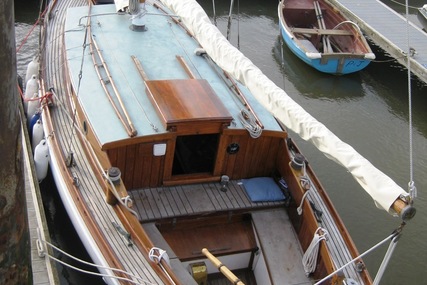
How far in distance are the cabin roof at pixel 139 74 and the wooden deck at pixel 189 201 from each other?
0.99m

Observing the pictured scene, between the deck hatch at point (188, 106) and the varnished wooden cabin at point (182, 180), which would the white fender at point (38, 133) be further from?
the deck hatch at point (188, 106)

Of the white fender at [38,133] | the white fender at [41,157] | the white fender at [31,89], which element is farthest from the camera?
the white fender at [31,89]

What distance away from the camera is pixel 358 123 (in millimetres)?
13117

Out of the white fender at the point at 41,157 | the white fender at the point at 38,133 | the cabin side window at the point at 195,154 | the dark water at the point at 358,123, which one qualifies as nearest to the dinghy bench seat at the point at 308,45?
the dark water at the point at 358,123

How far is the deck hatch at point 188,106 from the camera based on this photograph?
7082mm

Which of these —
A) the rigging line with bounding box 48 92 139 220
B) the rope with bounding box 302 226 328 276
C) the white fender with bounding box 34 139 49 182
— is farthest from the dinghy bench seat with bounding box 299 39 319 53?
the rope with bounding box 302 226 328 276

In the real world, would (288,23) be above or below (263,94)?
below

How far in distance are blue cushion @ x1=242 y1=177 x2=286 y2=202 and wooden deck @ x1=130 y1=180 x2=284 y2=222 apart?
0.07 meters

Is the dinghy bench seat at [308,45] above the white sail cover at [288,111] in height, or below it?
below

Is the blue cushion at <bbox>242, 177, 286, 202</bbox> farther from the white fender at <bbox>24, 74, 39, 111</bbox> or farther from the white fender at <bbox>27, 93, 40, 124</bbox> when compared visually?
the white fender at <bbox>24, 74, 39, 111</bbox>

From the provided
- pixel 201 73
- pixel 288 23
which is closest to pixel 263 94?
pixel 201 73

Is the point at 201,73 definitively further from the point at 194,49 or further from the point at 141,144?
the point at 141,144

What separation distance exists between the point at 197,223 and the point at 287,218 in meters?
1.35

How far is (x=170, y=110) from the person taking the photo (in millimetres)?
7234
